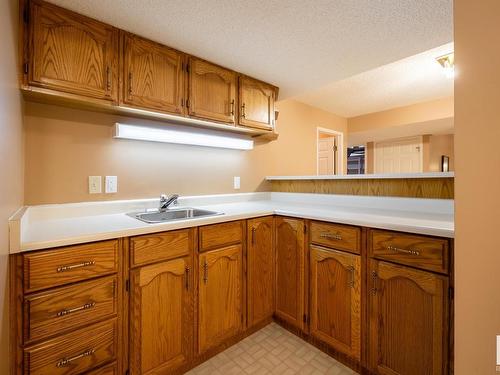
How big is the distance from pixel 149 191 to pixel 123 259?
29.7 inches

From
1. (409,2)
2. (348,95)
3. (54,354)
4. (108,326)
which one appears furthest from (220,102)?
(348,95)

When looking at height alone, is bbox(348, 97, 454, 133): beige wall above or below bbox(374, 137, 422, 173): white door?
above

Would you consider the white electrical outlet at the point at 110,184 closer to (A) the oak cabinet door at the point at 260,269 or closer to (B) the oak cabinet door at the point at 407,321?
(A) the oak cabinet door at the point at 260,269

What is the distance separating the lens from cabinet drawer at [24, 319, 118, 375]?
3.18 ft

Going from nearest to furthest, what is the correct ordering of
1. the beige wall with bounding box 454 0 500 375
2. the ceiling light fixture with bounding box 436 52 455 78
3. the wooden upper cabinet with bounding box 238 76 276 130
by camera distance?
the beige wall with bounding box 454 0 500 375 → the wooden upper cabinet with bounding box 238 76 276 130 → the ceiling light fixture with bounding box 436 52 455 78

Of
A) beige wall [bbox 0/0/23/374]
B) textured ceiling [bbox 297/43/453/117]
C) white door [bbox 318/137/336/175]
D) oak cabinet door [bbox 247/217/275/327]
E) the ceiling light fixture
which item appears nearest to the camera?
beige wall [bbox 0/0/23/374]

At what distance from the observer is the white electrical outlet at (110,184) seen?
1.63 metres

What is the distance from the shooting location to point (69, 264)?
3.37 feet

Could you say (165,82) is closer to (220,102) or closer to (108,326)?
(220,102)

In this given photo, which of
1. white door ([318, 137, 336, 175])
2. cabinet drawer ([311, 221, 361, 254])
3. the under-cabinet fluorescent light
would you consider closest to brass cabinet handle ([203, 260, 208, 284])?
cabinet drawer ([311, 221, 361, 254])

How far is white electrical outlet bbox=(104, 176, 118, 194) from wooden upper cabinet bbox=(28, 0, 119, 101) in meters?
0.54

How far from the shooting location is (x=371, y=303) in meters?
1.35

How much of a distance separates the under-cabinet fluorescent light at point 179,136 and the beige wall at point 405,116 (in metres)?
2.83

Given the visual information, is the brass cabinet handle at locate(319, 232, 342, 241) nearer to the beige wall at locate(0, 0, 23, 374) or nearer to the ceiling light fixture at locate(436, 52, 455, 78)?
the beige wall at locate(0, 0, 23, 374)
